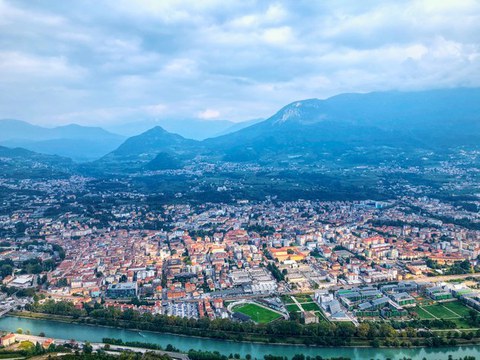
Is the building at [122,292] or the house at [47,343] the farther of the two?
the building at [122,292]

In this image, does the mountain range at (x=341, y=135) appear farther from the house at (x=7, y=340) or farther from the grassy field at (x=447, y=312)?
the house at (x=7, y=340)

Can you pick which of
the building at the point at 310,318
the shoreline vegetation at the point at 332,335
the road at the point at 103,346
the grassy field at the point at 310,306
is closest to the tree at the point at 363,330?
the shoreline vegetation at the point at 332,335

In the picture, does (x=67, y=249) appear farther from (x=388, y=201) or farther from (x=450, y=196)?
(x=450, y=196)

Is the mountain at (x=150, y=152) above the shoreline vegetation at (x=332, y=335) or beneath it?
above

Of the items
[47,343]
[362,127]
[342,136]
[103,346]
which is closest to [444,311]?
[103,346]

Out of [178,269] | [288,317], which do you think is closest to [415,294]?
[288,317]
